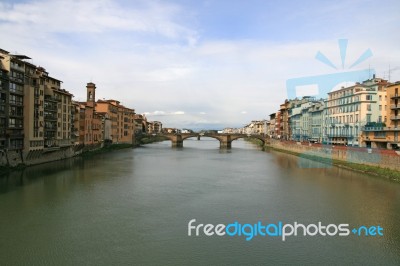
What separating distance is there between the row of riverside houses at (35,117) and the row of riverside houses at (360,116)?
36.9 metres

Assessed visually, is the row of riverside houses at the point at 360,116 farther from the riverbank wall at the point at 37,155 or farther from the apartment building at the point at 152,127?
the apartment building at the point at 152,127

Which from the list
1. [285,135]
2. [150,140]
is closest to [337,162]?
[285,135]

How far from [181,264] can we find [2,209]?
38.4 feet

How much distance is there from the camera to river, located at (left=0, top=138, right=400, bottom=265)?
40.7 ft

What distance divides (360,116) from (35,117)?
38043mm

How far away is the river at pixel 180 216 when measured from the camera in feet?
40.7

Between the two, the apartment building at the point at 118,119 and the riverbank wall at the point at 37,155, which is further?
the apartment building at the point at 118,119

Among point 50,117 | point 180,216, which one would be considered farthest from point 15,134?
point 180,216

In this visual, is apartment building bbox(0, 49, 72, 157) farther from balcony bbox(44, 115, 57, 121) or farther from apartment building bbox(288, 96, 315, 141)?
apartment building bbox(288, 96, 315, 141)

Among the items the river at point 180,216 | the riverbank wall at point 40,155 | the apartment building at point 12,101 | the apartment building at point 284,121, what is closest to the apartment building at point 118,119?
the riverbank wall at point 40,155

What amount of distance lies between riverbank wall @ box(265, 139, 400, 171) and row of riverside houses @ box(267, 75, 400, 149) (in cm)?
370

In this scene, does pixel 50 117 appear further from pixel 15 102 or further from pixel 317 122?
pixel 317 122

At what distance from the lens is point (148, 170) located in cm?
3531

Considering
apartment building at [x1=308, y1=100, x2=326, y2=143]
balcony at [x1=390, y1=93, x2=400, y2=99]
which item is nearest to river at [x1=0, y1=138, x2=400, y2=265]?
balcony at [x1=390, y1=93, x2=400, y2=99]
